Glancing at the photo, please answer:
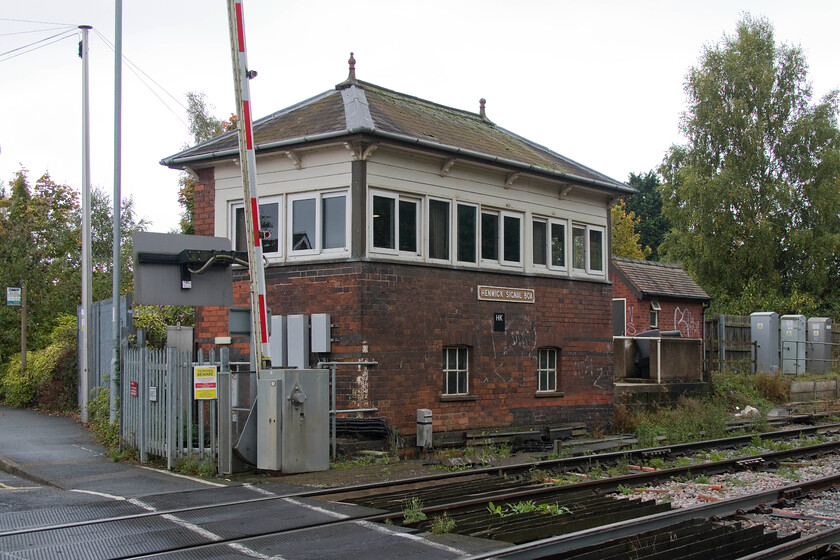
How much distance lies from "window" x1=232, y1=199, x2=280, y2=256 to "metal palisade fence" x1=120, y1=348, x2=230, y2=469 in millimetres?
2810

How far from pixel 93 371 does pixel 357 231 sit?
8.44 m

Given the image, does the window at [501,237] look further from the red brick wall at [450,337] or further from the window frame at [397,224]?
the window frame at [397,224]

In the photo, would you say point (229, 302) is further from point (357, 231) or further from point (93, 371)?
point (93, 371)

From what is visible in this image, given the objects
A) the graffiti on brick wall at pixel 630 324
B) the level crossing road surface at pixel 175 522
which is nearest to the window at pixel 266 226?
the level crossing road surface at pixel 175 522

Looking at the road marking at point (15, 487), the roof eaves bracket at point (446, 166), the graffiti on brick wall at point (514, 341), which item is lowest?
the road marking at point (15, 487)

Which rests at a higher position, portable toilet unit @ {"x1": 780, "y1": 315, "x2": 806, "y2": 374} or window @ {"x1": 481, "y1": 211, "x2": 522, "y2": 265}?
window @ {"x1": 481, "y1": 211, "x2": 522, "y2": 265}

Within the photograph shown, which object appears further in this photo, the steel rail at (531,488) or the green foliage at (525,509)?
the green foliage at (525,509)

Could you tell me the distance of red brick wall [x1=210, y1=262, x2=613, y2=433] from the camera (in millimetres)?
13672

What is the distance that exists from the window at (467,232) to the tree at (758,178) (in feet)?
85.7

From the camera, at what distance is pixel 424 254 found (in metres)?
14.6

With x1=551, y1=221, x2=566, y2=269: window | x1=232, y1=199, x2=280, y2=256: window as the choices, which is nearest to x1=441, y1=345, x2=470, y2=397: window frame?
x1=551, y1=221, x2=566, y2=269: window

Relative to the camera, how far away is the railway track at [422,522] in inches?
280

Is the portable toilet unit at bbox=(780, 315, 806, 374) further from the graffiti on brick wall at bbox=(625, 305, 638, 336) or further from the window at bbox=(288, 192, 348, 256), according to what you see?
the window at bbox=(288, 192, 348, 256)

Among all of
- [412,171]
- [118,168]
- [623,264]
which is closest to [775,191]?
[623,264]
